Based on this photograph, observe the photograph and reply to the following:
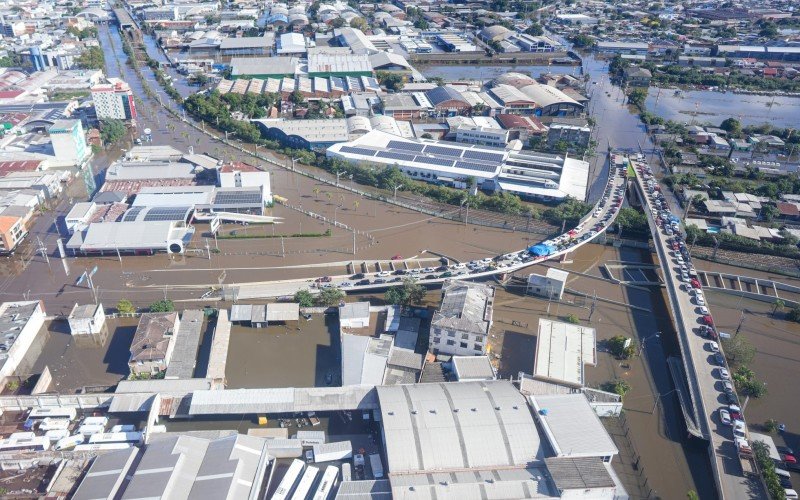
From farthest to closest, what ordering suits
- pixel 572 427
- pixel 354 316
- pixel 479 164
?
pixel 479 164 < pixel 354 316 < pixel 572 427

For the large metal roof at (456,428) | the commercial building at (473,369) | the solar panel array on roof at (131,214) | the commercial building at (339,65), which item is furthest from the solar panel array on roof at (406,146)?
the large metal roof at (456,428)

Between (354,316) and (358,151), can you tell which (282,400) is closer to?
(354,316)

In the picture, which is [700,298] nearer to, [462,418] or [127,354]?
[462,418]

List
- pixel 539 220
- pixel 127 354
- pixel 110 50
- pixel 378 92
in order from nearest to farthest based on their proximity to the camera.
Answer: pixel 127 354 < pixel 539 220 < pixel 378 92 < pixel 110 50

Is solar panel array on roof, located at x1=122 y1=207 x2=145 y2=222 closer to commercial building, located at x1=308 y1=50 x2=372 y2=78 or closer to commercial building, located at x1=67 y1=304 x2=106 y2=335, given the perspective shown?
commercial building, located at x1=67 y1=304 x2=106 y2=335

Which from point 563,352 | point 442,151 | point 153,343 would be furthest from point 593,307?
point 153,343

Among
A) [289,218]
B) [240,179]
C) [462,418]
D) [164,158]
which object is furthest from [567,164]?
[164,158]
